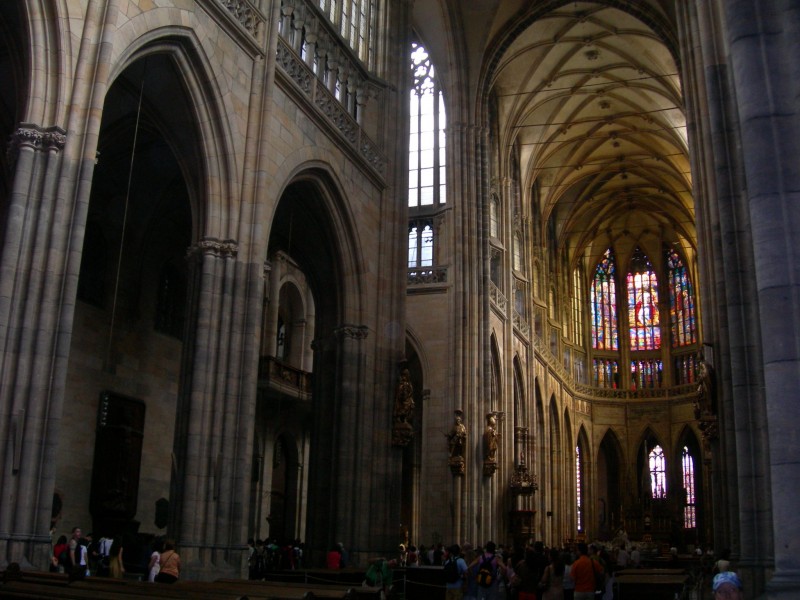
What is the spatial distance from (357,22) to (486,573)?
1430 cm

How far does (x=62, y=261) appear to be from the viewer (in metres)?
10.3

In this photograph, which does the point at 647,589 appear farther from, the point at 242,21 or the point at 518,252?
the point at 518,252

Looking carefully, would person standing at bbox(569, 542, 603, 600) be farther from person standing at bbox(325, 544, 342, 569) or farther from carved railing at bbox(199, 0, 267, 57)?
carved railing at bbox(199, 0, 267, 57)

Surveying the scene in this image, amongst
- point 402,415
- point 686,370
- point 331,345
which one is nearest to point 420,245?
point 331,345

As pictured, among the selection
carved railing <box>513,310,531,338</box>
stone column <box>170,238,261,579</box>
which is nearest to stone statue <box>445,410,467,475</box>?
carved railing <box>513,310,531,338</box>

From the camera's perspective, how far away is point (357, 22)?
20812mm

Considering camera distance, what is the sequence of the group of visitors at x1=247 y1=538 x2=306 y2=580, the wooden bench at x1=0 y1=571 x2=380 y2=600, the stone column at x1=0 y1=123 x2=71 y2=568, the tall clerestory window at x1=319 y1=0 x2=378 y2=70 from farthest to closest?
the tall clerestory window at x1=319 y1=0 x2=378 y2=70 → the group of visitors at x1=247 y1=538 x2=306 y2=580 → the stone column at x1=0 y1=123 x2=71 y2=568 → the wooden bench at x1=0 y1=571 x2=380 y2=600

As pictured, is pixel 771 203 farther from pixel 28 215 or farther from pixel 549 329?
pixel 549 329

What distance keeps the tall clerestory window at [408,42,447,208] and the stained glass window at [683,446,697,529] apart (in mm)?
27494

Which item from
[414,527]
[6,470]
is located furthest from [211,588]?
[414,527]

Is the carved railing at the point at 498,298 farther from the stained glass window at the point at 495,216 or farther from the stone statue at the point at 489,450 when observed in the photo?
the stone statue at the point at 489,450

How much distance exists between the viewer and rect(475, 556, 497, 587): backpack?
11117mm

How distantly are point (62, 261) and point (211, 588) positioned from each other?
4298 millimetres

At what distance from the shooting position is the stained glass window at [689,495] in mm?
47781
